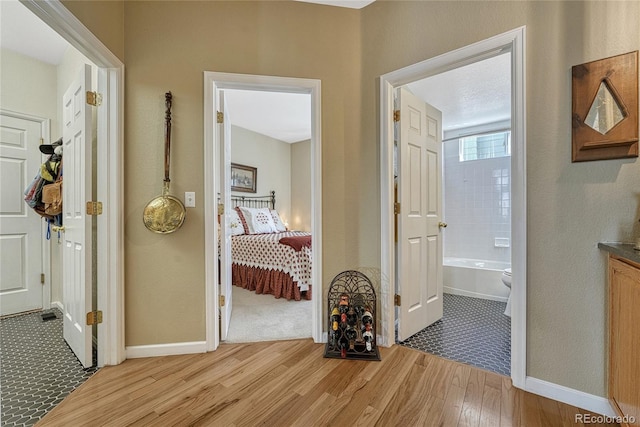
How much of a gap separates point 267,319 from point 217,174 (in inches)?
58.3

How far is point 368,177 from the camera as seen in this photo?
2.20 metres

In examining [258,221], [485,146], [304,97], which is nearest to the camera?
[304,97]

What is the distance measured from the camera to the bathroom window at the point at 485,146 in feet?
13.1

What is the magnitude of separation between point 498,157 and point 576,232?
3003 mm

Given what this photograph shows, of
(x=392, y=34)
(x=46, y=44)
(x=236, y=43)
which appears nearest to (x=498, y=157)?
(x=392, y=34)

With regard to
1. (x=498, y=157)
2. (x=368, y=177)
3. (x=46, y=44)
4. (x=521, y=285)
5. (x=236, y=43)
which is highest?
(x=46, y=44)

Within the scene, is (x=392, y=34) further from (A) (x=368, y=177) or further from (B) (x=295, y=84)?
(A) (x=368, y=177)

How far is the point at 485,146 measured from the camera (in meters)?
4.16

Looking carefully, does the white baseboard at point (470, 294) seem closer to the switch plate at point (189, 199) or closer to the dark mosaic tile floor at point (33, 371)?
the switch plate at point (189, 199)

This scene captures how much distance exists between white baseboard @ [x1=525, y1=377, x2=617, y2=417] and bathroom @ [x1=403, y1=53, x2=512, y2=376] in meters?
0.23

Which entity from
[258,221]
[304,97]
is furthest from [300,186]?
[304,97]

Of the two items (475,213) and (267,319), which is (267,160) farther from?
(475,213)

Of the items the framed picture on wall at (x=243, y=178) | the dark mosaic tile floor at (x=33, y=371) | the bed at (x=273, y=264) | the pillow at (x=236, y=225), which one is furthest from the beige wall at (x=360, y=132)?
the framed picture on wall at (x=243, y=178)

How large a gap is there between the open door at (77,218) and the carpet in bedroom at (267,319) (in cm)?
103
